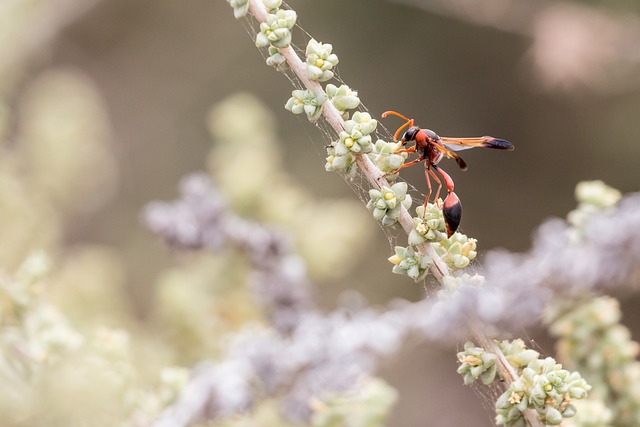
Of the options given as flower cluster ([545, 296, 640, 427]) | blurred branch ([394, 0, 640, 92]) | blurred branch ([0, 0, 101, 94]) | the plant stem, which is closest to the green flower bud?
the plant stem

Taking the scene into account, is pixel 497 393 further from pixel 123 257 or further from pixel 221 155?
pixel 123 257

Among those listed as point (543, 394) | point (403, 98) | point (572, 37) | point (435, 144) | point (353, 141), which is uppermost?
point (403, 98)

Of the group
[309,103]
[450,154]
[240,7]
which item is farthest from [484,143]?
[240,7]

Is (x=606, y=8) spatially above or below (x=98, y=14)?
below

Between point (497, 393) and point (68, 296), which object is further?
point (68, 296)

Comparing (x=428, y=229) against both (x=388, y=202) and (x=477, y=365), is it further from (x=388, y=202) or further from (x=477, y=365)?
(x=477, y=365)

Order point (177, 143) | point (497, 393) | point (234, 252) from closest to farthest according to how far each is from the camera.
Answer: point (497, 393) → point (234, 252) → point (177, 143)

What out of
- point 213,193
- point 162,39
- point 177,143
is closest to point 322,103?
point 213,193
